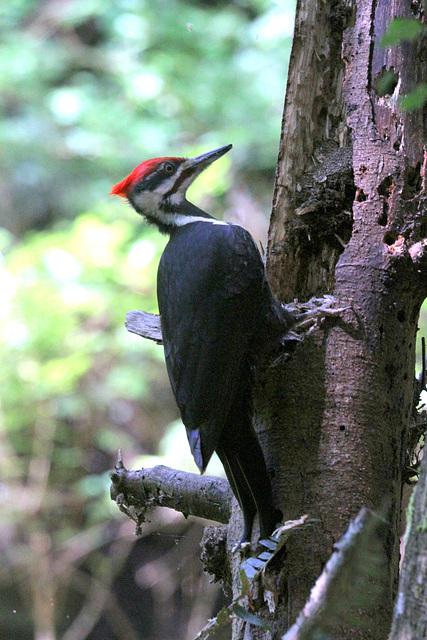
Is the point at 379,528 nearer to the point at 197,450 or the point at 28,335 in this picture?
the point at 197,450

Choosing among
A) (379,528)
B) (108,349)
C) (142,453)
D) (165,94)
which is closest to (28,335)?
(108,349)

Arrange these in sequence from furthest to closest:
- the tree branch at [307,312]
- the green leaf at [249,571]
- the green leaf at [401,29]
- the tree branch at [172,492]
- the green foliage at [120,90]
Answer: the green foliage at [120,90] → the tree branch at [172,492] → the tree branch at [307,312] → the green leaf at [249,571] → the green leaf at [401,29]

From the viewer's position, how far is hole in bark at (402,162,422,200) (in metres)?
1.55

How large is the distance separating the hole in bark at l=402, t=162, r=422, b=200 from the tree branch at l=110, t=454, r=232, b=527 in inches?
34.9

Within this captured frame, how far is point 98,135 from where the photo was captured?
490 centimetres

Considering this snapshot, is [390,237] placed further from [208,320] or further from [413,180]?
[208,320]

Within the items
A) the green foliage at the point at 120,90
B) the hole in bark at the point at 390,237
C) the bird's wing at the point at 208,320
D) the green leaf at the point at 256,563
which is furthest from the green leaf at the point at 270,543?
the green foliage at the point at 120,90

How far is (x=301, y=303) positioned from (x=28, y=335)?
8.07ft

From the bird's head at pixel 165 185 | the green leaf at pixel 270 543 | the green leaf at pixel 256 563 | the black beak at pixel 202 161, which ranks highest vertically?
the black beak at pixel 202 161

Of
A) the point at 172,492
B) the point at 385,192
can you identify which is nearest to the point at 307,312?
the point at 385,192

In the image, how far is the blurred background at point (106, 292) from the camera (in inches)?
148

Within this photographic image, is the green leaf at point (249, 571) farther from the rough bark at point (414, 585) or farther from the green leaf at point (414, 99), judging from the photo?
the green leaf at point (414, 99)

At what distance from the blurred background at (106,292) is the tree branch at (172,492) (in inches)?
47.1

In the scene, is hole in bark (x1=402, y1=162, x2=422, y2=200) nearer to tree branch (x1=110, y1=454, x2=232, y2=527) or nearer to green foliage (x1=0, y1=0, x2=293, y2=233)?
tree branch (x1=110, y1=454, x2=232, y2=527)
